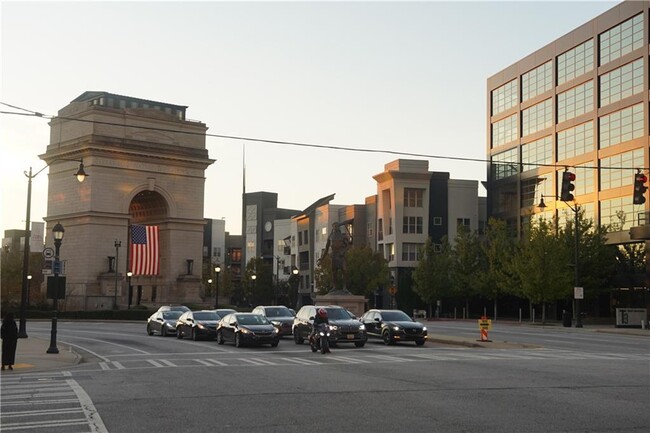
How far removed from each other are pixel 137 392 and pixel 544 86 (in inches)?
2982

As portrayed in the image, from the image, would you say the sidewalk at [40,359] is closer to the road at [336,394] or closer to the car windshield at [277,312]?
the road at [336,394]

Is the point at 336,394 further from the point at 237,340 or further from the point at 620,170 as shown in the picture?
the point at 620,170

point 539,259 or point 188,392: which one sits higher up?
point 539,259

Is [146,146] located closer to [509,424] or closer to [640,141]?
[640,141]

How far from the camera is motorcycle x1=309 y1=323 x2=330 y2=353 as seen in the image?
92.7 ft

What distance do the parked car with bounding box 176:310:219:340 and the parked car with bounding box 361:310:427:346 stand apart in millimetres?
7236

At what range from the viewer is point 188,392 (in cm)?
1653

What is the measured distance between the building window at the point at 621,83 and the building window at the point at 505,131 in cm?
1673

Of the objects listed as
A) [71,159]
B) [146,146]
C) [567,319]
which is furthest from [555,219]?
[71,159]

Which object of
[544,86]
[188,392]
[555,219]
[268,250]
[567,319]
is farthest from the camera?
[268,250]

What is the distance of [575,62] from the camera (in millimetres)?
79938

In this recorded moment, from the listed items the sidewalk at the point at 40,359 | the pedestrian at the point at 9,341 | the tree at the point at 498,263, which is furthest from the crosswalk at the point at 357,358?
the tree at the point at 498,263

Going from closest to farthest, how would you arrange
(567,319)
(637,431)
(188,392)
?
(637,431) < (188,392) < (567,319)

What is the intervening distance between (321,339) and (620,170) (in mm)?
50671
